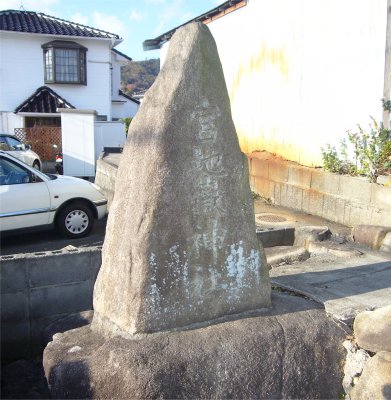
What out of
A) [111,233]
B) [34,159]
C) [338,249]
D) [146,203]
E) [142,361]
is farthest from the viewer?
[34,159]

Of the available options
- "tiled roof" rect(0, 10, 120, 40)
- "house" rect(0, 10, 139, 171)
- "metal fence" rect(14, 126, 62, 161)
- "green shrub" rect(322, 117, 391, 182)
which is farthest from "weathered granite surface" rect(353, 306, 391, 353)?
"tiled roof" rect(0, 10, 120, 40)

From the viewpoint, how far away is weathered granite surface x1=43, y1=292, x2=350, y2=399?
3.06 m

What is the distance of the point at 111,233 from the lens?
3.58 metres

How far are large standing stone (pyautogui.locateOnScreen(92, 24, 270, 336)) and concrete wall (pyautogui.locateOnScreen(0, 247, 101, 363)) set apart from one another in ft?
4.50

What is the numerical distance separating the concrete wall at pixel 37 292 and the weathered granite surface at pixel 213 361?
4.61 feet

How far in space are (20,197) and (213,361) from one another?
17.8ft

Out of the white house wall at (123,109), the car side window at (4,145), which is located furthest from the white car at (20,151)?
the white house wall at (123,109)

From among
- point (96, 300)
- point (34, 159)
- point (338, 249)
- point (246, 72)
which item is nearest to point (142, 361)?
point (96, 300)

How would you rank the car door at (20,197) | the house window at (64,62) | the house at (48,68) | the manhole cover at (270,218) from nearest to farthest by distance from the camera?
the car door at (20,197) < the manhole cover at (270,218) < the house at (48,68) < the house window at (64,62)

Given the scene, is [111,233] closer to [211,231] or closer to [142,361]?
[211,231]

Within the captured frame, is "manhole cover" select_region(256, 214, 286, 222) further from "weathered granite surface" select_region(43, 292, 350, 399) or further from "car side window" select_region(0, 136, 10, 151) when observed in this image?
"car side window" select_region(0, 136, 10, 151)

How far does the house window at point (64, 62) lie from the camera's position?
23.8 metres

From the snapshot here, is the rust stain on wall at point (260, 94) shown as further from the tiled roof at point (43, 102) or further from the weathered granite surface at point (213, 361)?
the tiled roof at point (43, 102)

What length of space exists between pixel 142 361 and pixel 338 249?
11.6ft
